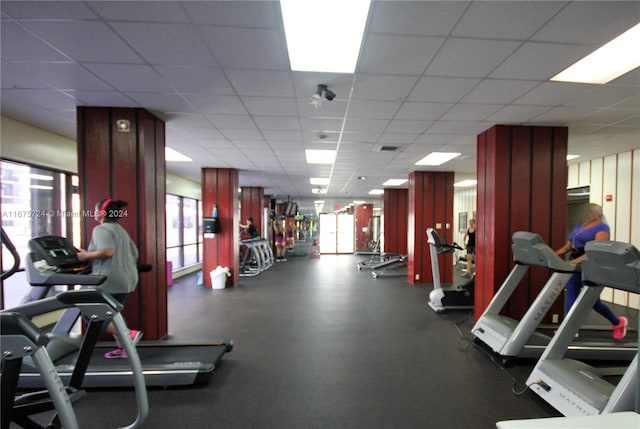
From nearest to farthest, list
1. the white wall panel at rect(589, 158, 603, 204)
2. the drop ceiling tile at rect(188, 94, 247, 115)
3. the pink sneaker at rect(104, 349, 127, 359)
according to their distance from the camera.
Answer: the pink sneaker at rect(104, 349, 127, 359) → the drop ceiling tile at rect(188, 94, 247, 115) → the white wall panel at rect(589, 158, 603, 204)

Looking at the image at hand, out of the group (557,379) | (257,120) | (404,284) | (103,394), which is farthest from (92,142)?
(404,284)

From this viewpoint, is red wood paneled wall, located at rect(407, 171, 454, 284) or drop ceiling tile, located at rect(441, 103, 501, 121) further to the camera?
red wood paneled wall, located at rect(407, 171, 454, 284)

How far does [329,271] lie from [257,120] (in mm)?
6658

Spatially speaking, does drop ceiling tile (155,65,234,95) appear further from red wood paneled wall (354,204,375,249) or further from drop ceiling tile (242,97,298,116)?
red wood paneled wall (354,204,375,249)

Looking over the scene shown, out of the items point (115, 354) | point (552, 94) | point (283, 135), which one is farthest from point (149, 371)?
point (552, 94)

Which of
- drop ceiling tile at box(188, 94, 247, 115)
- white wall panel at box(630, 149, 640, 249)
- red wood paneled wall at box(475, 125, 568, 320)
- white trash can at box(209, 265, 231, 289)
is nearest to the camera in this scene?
drop ceiling tile at box(188, 94, 247, 115)

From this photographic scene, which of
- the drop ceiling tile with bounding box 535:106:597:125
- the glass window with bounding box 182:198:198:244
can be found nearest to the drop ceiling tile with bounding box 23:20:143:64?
the drop ceiling tile with bounding box 535:106:597:125

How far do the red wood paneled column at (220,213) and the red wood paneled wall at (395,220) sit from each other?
242 inches

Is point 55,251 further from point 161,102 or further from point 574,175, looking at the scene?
point 574,175

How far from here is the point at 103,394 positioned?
2.64 m

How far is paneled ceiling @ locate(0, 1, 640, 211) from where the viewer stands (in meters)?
1.87

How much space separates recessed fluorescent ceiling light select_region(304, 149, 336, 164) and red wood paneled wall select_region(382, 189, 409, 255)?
17.2 feet

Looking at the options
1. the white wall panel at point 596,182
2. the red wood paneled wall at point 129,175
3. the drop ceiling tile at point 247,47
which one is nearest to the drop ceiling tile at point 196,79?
the drop ceiling tile at point 247,47

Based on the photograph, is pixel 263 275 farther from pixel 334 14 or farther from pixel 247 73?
pixel 334 14
